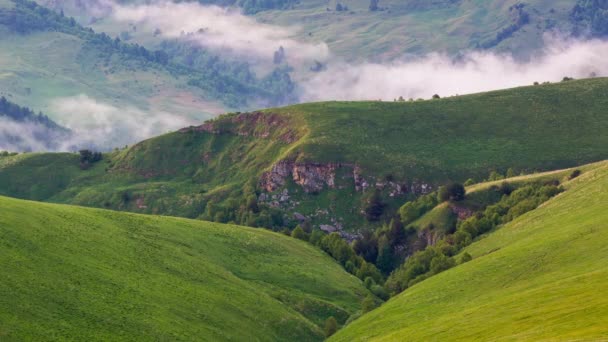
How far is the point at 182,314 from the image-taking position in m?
123

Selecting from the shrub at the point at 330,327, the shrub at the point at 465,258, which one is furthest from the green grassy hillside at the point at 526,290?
the shrub at the point at 330,327

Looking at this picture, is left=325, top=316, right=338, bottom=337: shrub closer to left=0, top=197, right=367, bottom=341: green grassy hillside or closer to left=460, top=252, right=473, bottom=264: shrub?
left=0, top=197, right=367, bottom=341: green grassy hillside

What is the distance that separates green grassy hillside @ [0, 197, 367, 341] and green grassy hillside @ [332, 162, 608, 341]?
49.7 ft

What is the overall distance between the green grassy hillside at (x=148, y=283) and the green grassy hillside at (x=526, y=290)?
15.1 m

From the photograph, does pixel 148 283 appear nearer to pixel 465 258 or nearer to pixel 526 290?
pixel 526 290

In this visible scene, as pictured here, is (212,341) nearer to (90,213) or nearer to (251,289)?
(251,289)

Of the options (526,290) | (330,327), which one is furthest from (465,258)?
(526,290)

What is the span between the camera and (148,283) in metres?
129

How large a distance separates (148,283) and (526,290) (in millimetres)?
46259

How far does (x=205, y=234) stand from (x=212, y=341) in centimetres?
5960

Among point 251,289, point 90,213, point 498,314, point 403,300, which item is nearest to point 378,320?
point 403,300

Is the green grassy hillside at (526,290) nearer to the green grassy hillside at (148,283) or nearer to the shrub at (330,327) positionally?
the shrub at (330,327)

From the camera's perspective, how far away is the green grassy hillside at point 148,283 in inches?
4257

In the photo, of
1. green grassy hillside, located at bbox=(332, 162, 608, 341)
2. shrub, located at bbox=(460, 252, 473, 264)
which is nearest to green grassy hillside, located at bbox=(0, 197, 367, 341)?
green grassy hillside, located at bbox=(332, 162, 608, 341)
